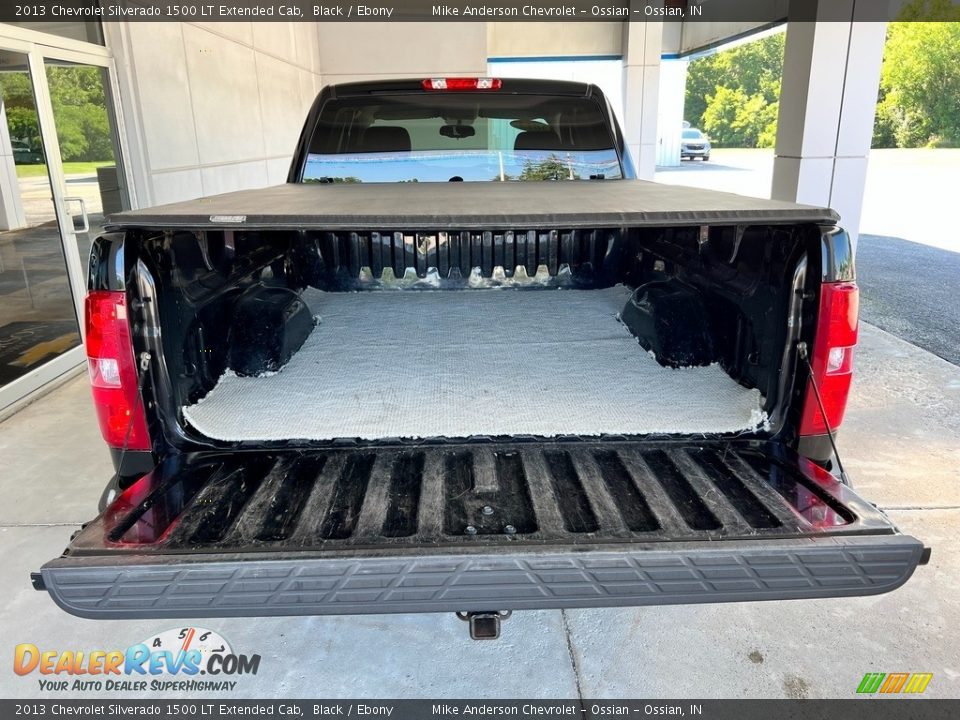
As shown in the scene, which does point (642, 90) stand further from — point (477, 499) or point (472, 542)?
point (472, 542)

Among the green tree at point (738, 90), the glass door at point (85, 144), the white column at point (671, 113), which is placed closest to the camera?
the glass door at point (85, 144)

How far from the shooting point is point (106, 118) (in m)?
5.47

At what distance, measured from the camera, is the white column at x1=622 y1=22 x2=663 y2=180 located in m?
14.7

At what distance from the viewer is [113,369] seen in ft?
6.43

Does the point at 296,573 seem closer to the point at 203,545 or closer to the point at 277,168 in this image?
the point at 203,545

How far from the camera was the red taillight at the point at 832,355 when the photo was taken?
1.94m

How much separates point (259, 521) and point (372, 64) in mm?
13453

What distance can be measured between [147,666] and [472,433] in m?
1.38

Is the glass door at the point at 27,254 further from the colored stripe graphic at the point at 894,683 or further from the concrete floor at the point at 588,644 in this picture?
the colored stripe graphic at the point at 894,683

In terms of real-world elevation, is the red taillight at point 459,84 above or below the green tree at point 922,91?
below

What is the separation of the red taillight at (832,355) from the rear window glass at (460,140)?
216 centimetres

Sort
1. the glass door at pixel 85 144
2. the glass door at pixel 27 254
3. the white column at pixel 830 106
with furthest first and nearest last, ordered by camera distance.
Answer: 1. the white column at pixel 830 106
2. the glass door at pixel 85 144
3. the glass door at pixel 27 254
